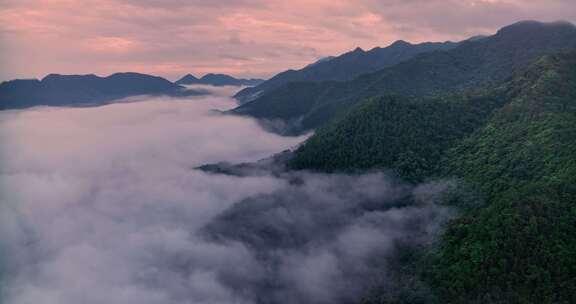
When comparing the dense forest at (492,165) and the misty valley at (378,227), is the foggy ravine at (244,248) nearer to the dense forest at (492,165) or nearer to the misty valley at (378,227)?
the misty valley at (378,227)

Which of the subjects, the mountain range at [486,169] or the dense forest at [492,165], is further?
the mountain range at [486,169]

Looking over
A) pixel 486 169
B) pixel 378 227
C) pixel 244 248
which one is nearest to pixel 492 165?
pixel 486 169

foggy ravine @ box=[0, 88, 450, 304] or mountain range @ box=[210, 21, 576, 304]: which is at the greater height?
mountain range @ box=[210, 21, 576, 304]

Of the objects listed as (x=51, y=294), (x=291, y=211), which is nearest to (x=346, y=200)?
(x=291, y=211)

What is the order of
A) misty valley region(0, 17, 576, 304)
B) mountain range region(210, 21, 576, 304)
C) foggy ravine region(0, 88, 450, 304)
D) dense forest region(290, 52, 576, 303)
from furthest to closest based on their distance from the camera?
foggy ravine region(0, 88, 450, 304)
misty valley region(0, 17, 576, 304)
mountain range region(210, 21, 576, 304)
dense forest region(290, 52, 576, 303)

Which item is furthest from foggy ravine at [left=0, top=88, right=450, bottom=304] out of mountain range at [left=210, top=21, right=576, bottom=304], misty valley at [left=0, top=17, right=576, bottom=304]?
mountain range at [left=210, top=21, right=576, bottom=304]

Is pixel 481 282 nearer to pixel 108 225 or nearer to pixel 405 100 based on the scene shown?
pixel 405 100

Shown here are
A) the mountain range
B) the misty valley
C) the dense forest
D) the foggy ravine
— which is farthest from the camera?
the foggy ravine

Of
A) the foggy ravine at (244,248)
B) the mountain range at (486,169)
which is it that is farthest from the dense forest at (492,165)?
the foggy ravine at (244,248)

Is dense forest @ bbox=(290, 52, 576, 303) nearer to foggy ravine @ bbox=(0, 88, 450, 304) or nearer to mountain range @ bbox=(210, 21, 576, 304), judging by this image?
mountain range @ bbox=(210, 21, 576, 304)
